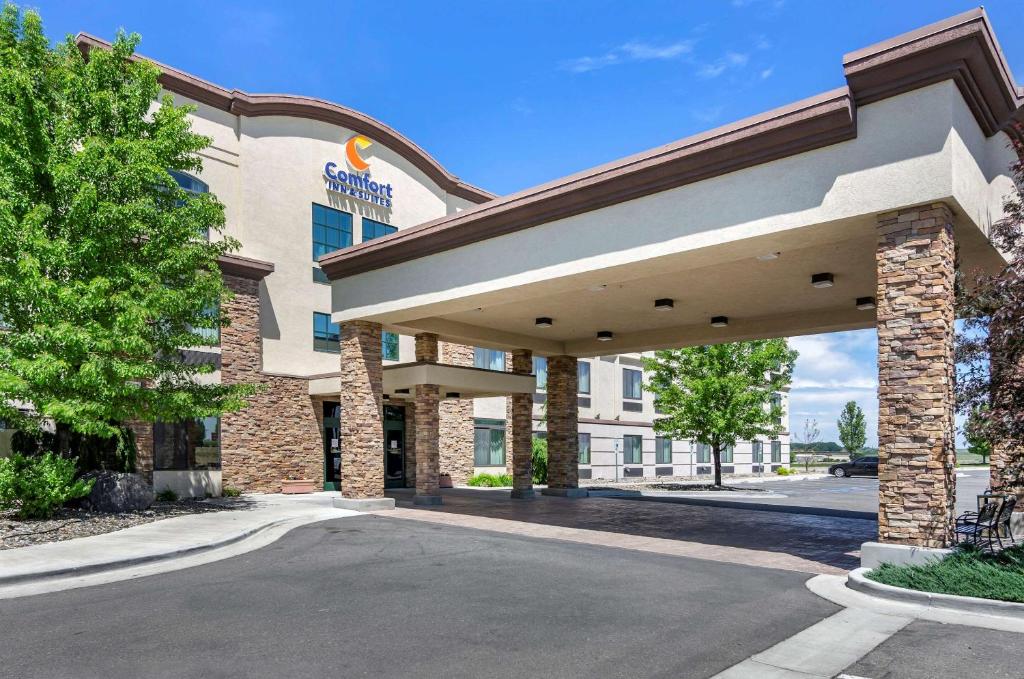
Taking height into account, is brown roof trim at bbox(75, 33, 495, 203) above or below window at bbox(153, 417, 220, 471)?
above

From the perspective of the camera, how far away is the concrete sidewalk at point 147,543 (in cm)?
1152

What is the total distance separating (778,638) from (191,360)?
21523 mm

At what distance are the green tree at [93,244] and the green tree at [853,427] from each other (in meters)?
85.6

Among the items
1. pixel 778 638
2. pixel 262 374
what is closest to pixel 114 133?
pixel 262 374

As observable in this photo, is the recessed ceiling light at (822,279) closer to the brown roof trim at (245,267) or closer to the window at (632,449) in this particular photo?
the brown roof trim at (245,267)

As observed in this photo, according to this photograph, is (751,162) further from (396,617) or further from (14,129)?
(14,129)

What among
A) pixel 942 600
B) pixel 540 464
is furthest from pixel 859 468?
pixel 942 600

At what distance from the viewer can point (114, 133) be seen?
18.8 metres

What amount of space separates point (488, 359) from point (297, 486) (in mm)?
12323

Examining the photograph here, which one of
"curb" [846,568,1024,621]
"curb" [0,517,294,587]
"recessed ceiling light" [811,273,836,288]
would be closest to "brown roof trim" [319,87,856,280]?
"recessed ceiling light" [811,273,836,288]

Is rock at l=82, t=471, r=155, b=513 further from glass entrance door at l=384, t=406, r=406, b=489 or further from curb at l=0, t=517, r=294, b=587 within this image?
glass entrance door at l=384, t=406, r=406, b=489

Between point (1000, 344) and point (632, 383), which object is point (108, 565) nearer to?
point (1000, 344)

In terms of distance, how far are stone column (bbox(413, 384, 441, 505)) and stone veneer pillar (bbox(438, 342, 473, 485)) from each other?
370 inches

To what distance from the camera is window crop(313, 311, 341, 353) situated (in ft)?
94.7
